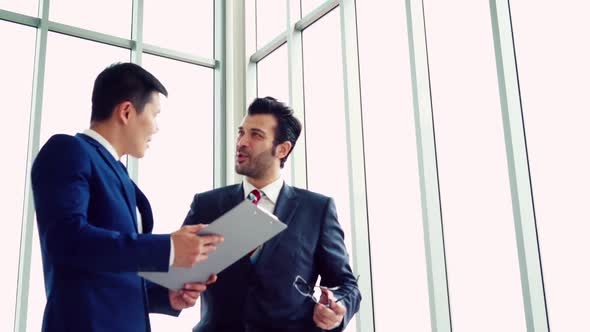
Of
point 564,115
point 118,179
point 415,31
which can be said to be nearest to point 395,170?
point 415,31

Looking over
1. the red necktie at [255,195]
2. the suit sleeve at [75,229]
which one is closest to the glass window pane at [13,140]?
the red necktie at [255,195]

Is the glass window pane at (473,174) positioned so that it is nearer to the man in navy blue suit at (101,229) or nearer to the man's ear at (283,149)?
the man's ear at (283,149)

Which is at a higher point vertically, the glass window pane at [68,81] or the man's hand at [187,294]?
the glass window pane at [68,81]

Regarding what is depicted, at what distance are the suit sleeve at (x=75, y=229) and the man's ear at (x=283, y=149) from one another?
130cm

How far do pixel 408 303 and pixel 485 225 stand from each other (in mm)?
710

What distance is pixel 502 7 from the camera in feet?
9.17

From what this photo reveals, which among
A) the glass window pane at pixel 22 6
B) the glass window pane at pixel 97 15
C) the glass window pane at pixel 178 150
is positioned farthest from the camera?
the glass window pane at pixel 178 150

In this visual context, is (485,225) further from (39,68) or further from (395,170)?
(39,68)

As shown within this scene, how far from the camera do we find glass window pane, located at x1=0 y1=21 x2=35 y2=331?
3.67 meters

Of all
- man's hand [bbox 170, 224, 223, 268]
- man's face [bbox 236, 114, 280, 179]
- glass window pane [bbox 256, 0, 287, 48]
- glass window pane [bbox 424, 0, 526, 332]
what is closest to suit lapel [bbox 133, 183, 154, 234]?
man's hand [bbox 170, 224, 223, 268]

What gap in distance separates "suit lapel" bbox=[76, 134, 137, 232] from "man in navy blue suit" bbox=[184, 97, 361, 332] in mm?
717

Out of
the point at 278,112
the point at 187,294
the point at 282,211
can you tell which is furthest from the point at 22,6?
the point at 187,294

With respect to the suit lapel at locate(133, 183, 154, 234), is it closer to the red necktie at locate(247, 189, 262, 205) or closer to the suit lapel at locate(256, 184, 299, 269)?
the suit lapel at locate(256, 184, 299, 269)

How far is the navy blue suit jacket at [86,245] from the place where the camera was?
1.32 metres
